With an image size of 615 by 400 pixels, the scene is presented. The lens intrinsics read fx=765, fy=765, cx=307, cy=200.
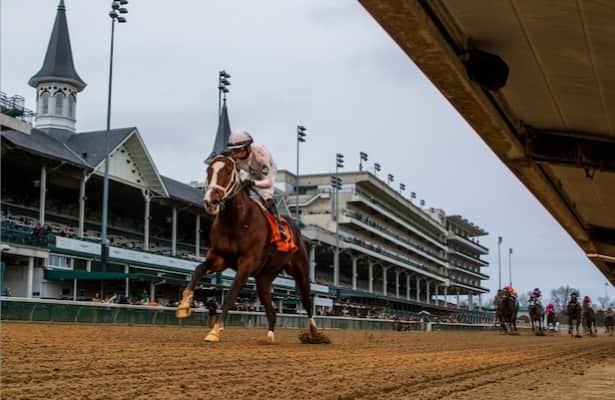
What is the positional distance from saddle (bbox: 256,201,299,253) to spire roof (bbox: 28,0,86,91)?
48056mm

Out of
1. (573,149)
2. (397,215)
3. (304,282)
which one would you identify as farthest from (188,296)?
(397,215)

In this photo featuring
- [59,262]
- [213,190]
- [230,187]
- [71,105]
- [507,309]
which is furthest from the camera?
[71,105]

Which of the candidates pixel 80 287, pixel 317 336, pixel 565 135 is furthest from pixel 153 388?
pixel 80 287

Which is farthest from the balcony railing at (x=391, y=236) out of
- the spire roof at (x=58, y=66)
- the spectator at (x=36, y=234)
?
the spectator at (x=36, y=234)

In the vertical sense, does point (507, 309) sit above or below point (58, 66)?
below

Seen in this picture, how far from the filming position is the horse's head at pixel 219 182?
32.1 ft

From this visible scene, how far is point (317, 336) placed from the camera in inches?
494

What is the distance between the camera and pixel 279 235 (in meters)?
11.5

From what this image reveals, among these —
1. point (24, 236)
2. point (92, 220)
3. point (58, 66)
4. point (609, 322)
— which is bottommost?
point (609, 322)

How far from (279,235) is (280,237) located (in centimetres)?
5

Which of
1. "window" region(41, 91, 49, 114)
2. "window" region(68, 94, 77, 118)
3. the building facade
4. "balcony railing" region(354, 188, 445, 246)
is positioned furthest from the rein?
"balcony railing" region(354, 188, 445, 246)

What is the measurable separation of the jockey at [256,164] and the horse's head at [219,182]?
0.73 metres

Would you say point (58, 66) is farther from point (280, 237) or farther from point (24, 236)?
point (280, 237)

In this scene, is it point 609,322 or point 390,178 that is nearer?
point 609,322
